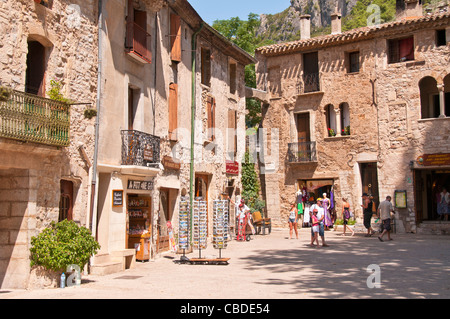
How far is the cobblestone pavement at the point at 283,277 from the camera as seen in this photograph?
895cm

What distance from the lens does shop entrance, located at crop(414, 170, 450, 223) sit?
26141mm

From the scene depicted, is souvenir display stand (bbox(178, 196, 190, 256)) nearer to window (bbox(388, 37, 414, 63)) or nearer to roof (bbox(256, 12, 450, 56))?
roof (bbox(256, 12, 450, 56))

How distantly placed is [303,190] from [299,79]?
6.61m

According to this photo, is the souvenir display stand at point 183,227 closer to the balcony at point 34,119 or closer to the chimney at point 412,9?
the balcony at point 34,119

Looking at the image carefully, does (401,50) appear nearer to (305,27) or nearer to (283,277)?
(305,27)

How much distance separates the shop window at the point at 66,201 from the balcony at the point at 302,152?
18.1m

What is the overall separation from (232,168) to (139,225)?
Answer: 8.21 metres

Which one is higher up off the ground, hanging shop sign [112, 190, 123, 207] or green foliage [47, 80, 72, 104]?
green foliage [47, 80, 72, 104]

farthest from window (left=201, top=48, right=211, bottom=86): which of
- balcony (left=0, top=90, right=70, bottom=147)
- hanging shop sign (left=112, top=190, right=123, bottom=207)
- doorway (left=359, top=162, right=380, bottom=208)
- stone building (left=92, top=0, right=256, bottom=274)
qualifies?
doorway (left=359, top=162, right=380, bottom=208)

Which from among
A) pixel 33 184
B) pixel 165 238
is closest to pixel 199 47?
pixel 165 238

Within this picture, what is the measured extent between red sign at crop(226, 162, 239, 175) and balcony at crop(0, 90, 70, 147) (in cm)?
1220

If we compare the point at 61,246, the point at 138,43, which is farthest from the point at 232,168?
the point at 61,246

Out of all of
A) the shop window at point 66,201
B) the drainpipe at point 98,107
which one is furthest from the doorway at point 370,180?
the shop window at point 66,201

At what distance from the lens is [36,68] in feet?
36.3
